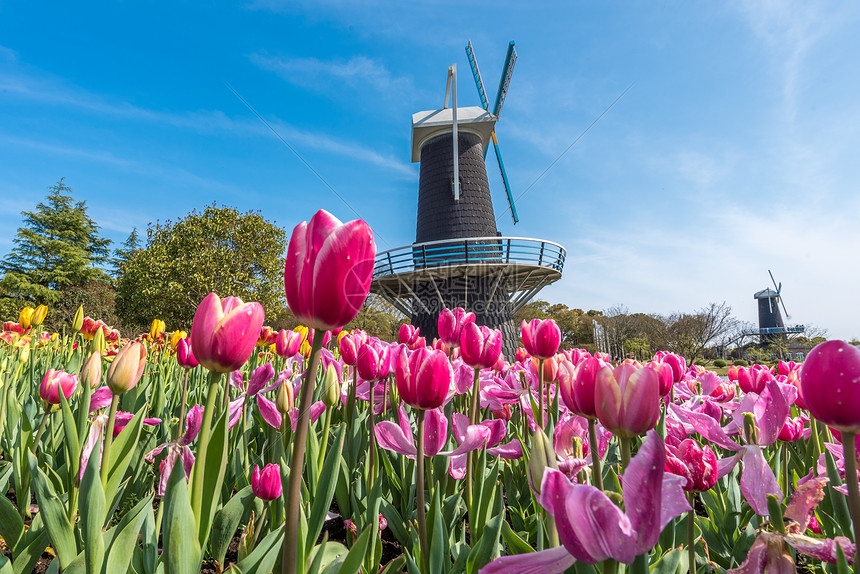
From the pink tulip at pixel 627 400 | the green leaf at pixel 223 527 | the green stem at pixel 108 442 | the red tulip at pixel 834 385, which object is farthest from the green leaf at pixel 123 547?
the red tulip at pixel 834 385

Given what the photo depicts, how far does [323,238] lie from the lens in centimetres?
63

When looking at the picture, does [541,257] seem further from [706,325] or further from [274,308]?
[706,325]

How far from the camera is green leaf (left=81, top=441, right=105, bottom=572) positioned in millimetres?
820

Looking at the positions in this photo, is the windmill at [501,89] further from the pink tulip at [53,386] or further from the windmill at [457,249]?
the pink tulip at [53,386]

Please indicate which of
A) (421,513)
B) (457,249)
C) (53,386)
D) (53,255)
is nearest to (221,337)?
(421,513)

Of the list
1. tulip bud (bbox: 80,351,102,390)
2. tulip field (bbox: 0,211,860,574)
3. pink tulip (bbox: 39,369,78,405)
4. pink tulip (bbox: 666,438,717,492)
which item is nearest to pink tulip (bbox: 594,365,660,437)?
tulip field (bbox: 0,211,860,574)

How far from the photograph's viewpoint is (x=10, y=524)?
1.12 metres

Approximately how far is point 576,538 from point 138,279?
69.7 feet

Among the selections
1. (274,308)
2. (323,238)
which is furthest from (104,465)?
(274,308)

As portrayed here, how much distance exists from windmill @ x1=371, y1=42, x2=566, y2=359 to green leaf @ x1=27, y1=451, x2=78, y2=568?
1298cm

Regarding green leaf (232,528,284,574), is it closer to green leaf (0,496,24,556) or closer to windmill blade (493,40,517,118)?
green leaf (0,496,24,556)

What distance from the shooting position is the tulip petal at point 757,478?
76 centimetres

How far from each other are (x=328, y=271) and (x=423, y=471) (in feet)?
1.71

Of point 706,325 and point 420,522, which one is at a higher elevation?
point 706,325
